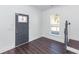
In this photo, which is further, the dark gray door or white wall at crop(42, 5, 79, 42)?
the dark gray door

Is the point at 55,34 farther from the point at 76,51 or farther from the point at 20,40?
the point at 20,40

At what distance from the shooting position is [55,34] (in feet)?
6.01

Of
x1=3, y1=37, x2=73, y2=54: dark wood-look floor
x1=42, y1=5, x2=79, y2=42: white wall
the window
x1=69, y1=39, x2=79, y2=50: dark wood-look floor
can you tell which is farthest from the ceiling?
x1=69, y1=39, x2=79, y2=50: dark wood-look floor

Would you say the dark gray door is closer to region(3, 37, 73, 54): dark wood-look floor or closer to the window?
region(3, 37, 73, 54): dark wood-look floor

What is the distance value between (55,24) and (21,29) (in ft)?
2.24

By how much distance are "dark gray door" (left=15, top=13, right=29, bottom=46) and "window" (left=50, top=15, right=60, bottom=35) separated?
1.64 feet

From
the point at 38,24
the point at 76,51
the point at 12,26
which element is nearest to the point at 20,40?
the point at 12,26

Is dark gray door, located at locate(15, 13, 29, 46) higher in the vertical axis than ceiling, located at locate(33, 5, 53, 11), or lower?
lower

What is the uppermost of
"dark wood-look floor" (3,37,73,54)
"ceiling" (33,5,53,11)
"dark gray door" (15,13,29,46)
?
"ceiling" (33,5,53,11)

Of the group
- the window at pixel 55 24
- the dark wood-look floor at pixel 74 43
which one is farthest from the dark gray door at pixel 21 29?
the dark wood-look floor at pixel 74 43

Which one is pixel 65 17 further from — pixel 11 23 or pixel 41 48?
pixel 11 23

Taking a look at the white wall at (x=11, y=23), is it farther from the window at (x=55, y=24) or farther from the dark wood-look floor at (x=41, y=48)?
the window at (x=55, y=24)

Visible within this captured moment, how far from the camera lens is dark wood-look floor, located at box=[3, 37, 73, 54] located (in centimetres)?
179
